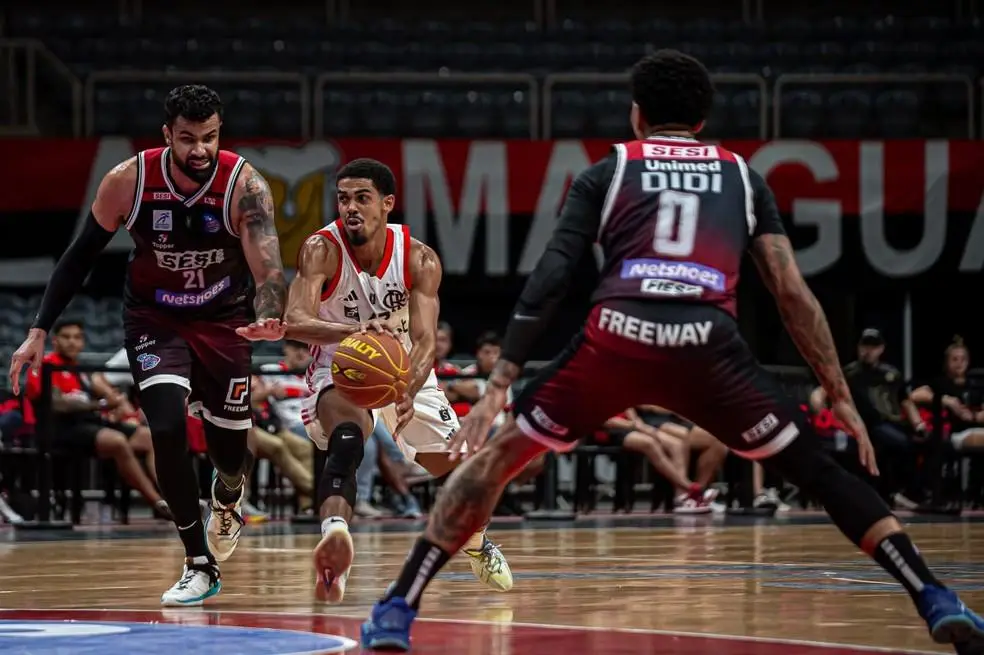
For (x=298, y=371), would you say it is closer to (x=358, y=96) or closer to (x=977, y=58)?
(x=358, y=96)

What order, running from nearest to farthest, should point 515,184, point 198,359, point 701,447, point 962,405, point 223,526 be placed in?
point 198,359 < point 223,526 < point 701,447 < point 962,405 < point 515,184

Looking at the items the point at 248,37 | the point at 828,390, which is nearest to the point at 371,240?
the point at 828,390

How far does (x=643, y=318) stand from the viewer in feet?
14.5

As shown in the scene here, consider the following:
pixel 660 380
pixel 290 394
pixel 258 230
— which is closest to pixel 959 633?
pixel 660 380

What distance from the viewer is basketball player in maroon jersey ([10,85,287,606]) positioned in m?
6.34

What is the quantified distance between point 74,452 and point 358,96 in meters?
7.31

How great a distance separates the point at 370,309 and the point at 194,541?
4.56 ft

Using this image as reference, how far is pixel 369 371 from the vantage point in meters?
6.36

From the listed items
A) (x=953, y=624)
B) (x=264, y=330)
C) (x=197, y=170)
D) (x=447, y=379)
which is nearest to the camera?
(x=953, y=624)

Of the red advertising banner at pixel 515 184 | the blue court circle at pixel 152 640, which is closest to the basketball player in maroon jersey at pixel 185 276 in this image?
the blue court circle at pixel 152 640

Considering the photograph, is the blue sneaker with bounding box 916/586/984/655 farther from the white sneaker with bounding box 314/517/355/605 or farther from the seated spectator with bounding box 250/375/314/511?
the seated spectator with bounding box 250/375/314/511

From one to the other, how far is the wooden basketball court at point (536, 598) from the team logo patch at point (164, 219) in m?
1.53

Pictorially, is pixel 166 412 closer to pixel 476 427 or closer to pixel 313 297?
pixel 313 297

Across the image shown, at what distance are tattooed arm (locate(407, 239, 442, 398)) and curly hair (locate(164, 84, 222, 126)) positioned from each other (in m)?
1.22
